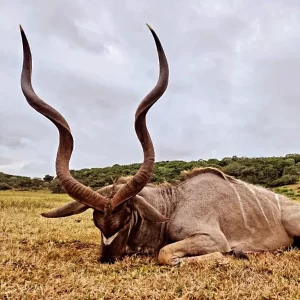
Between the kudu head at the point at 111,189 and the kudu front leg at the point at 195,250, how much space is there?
17.9 inches

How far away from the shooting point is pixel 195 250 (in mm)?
6055

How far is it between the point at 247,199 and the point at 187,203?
118 centimetres

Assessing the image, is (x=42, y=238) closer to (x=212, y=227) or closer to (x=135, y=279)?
(x=212, y=227)

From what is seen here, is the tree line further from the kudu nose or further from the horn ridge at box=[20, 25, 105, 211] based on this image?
the kudu nose

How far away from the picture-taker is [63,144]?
6336 millimetres

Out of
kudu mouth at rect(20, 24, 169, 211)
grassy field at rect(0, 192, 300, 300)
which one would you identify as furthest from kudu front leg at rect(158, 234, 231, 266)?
kudu mouth at rect(20, 24, 169, 211)

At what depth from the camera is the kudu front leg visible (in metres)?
5.76

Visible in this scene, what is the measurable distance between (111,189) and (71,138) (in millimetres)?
941

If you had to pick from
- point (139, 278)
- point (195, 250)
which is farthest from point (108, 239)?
point (139, 278)

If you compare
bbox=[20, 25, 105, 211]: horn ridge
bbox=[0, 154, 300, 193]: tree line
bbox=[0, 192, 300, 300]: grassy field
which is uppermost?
bbox=[0, 154, 300, 193]: tree line

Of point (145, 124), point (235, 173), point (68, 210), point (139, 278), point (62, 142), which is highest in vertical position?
point (235, 173)

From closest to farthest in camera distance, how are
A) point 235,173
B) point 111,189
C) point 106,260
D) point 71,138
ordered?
point 106,260
point 71,138
point 111,189
point 235,173

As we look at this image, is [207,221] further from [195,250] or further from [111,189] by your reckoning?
[111,189]

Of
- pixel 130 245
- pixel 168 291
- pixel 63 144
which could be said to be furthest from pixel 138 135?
pixel 168 291
